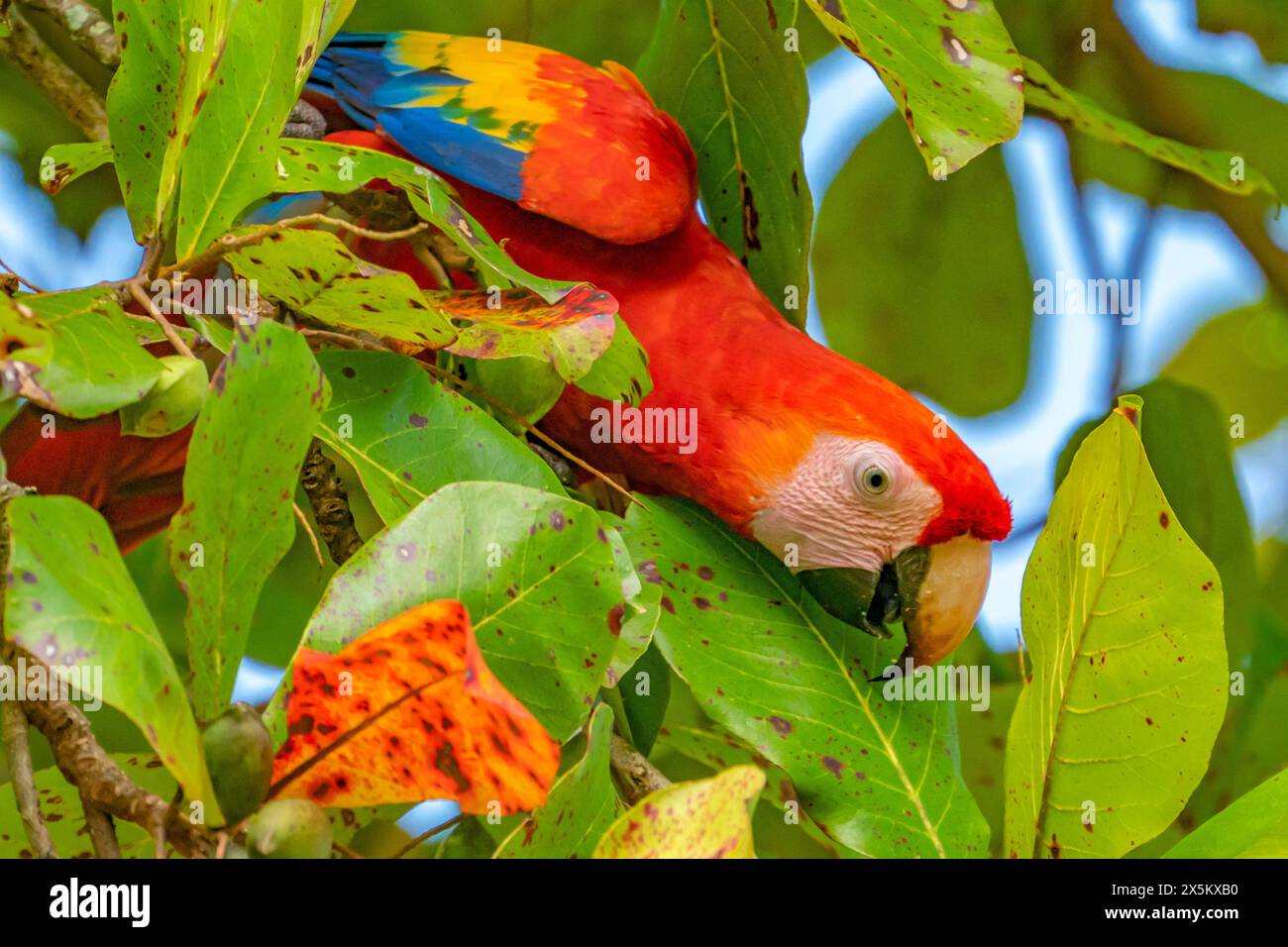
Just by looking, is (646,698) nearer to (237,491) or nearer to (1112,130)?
(237,491)

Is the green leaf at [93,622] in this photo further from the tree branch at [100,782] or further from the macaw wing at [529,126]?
the macaw wing at [529,126]

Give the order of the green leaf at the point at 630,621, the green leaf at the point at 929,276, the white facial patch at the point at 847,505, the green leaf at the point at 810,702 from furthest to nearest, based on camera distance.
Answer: the green leaf at the point at 929,276, the white facial patch at the point at 847,505, the green leaf at the point at 810,702, the green leaf at the point at 630,621

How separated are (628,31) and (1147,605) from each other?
39.8 inches

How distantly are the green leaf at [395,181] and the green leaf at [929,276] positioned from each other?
2.82ft

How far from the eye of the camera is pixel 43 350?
468 millimetres

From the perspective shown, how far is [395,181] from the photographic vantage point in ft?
2.20

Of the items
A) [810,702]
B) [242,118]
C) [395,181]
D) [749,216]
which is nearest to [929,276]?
[749,216]

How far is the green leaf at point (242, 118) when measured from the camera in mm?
557

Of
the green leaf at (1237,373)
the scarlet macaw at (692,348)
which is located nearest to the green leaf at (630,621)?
the scarlet macaw at (692,348)

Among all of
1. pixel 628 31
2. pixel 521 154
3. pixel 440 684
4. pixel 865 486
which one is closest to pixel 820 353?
pixel 865 486

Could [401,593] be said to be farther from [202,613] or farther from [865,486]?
[865,486]

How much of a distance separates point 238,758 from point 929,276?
118cm

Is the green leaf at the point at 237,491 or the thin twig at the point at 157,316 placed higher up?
the thin twig at the point at 157,316

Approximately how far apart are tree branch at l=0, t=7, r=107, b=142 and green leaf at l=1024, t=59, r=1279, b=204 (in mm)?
691
